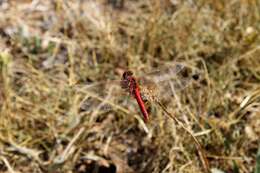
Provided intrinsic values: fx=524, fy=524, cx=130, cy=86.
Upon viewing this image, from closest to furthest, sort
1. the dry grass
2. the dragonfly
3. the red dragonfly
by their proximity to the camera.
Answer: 1. the red dragonfly
2. the dragonfly
3. the dry grass

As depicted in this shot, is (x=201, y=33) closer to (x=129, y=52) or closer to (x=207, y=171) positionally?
(x=129, y=52)

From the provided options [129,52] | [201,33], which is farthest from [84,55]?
[201,33]

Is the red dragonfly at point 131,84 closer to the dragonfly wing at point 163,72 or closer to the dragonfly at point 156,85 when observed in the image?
the dragonfly at point 156,85

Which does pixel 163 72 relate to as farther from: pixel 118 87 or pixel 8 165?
pixel 8 165

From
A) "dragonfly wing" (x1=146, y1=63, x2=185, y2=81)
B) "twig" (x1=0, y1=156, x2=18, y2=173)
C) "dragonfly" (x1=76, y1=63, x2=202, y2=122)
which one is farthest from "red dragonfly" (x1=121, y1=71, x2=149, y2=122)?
"twig" (x1=0, y1=156, x2=18, y2=173)

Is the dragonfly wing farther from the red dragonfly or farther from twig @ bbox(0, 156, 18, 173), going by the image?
twig @ bbox(0, 156, 18, 173)

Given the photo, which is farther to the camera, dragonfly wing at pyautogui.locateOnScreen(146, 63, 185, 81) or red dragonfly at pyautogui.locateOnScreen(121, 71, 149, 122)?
dragonfly wing at pyautogui.locateOnScreen(146, 63, 185, 81)

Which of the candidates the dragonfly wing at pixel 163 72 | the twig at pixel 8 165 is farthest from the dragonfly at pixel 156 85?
the twig at pixel 8 165

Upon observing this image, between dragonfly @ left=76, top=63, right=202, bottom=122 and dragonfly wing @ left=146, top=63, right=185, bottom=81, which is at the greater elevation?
dragonfly wing @ left=146, top=63, right=185, bottom=81

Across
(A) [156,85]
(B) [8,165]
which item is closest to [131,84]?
(A) [156,85]
